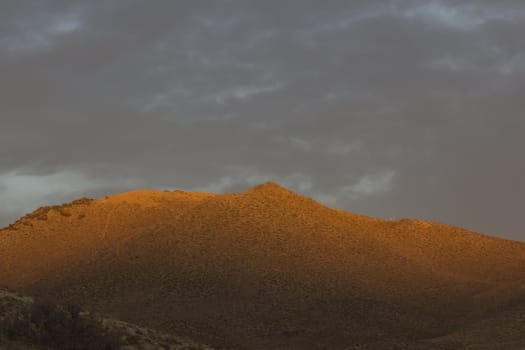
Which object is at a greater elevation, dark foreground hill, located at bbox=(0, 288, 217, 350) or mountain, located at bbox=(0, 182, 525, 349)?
mountain, located at bbox=(0, 182, 525, 349)

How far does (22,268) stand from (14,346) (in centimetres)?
4057

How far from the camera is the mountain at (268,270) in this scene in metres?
48.9

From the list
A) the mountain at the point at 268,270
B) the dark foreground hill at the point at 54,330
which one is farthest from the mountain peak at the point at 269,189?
the dark foreground hill at the point at 54,330

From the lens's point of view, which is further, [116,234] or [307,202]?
[307,202]

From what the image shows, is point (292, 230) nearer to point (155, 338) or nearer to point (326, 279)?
point (326, 279)

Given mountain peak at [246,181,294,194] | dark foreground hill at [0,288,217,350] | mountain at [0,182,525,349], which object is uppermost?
mountain peak at [246,181,294,194]

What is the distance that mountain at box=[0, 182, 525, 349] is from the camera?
161 feet

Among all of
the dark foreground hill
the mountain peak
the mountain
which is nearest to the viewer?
the dark foreground hill

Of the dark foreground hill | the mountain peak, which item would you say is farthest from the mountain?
the dark foreground hill

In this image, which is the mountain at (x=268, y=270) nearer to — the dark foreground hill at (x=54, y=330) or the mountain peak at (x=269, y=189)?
the mountain peak at (x=269, y=189)

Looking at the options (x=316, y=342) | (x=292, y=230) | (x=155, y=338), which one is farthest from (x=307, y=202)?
(x=155, y=338)

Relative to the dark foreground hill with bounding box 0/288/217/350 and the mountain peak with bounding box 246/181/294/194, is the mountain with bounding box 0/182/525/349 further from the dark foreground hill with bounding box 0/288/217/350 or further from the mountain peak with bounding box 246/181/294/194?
the dark foreground hill with bounding box 0/288/217/350

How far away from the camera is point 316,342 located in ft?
152

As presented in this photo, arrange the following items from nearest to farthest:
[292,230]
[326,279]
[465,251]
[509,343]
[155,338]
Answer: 1. [155,338]
2. [509,343]
3. [326,279]
4. [292,230]
5. [465,251]
